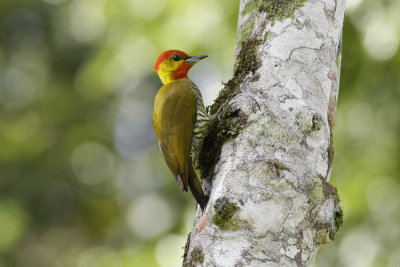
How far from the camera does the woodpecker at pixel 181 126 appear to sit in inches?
119

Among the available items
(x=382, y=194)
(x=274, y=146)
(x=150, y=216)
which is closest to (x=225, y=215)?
(x=274, y=146)

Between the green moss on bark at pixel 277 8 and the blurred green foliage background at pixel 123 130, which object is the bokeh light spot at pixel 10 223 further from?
the green moss on bark at pixel 277 8

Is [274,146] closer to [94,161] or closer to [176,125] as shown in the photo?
[176,125]

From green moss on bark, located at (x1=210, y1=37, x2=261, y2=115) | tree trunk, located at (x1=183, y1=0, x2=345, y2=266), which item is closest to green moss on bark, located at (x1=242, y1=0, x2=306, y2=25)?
tree trunk, located at (x1=183, y1=0, x2=345, y2=266)

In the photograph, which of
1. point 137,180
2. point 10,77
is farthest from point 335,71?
point 10,77

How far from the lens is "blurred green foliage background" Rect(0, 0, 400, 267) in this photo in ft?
14.5

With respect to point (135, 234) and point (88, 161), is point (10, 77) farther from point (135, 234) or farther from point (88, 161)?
point (135, 234)

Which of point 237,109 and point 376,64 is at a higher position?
point 376,64

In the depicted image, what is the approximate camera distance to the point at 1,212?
712 cm

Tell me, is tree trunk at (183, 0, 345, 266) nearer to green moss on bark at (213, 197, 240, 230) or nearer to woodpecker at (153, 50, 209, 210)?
green moss on bark at (213, 197, 240, 230)

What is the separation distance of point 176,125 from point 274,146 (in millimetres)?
1196

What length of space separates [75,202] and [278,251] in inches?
261

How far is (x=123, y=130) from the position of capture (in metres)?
7.82

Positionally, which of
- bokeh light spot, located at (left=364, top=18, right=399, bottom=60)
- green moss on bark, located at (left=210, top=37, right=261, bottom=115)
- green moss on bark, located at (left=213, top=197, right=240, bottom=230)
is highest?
bokeh light spot, located at (left=364, top=18, right=399, bottom=60)
